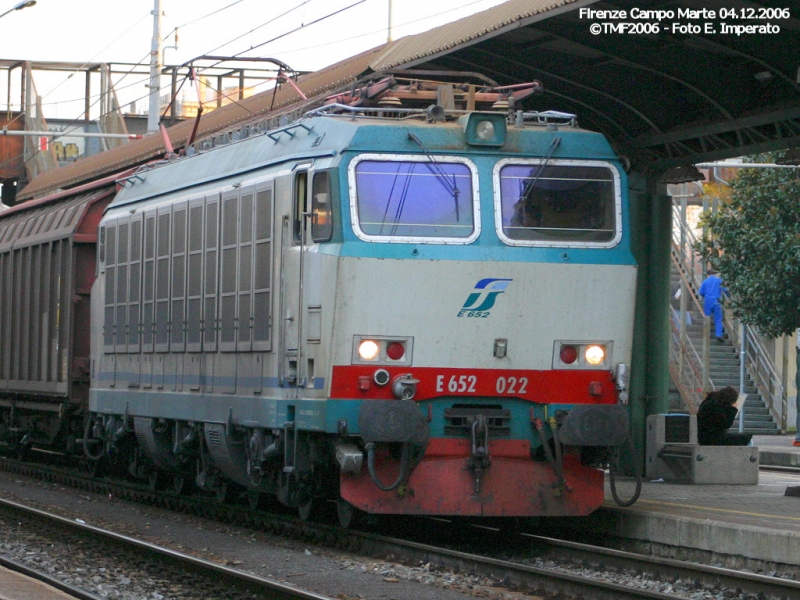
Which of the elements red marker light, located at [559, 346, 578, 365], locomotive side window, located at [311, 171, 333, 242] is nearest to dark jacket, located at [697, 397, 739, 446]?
red marker light, located at [559, 346, 578, 365]

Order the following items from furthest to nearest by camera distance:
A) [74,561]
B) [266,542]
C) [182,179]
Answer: [182,179]
[266,542]
[74,561]

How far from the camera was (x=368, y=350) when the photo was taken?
11.3 metres

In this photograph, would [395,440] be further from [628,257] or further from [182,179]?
[182,179]

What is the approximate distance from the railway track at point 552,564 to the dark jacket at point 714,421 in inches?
163

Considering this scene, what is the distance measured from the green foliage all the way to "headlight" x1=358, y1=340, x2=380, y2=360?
602 inches

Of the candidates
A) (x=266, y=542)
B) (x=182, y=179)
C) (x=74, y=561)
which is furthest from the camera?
(x=182, y=179)

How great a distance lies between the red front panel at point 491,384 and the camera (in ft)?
37.0

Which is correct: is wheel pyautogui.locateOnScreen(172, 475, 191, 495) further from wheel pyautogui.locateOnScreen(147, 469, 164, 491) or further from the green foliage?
the green foliage

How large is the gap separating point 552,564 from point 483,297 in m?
2.11

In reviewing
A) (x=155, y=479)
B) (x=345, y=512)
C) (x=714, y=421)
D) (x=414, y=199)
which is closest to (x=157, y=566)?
(x=345, y=512)

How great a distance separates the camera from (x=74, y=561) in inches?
462

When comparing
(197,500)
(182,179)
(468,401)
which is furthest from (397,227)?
(197,500)

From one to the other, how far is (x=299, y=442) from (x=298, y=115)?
10.3ft

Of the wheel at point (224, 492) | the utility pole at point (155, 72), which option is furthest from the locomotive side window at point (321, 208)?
the utility pole at point (155, 72)
